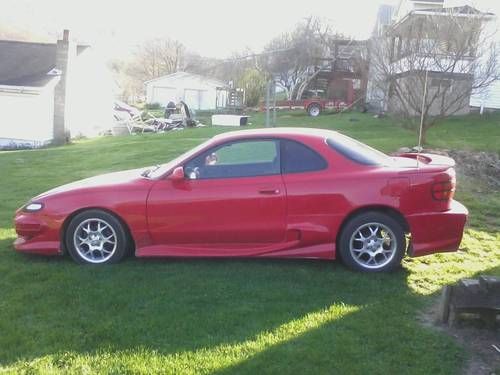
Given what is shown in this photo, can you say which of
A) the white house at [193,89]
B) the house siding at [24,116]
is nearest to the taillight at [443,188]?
the house siding at [24,116]

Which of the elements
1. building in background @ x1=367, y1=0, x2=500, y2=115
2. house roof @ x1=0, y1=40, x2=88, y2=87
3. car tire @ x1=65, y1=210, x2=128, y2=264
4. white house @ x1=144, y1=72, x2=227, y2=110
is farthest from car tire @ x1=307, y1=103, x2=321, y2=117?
car tire @ x1=65, y1=210, x2=128, y2=264

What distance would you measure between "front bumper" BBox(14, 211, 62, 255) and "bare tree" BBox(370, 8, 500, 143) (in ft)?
33.6

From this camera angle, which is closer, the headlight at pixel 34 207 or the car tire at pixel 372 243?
the car tire at pixel 372 243

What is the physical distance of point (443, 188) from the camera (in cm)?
551

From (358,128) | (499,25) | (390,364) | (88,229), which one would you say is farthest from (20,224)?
(358,128)

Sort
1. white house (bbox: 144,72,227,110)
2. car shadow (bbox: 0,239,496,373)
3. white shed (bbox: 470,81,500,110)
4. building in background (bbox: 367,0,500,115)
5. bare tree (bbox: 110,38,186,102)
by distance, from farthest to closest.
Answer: bare tree (bbox: 110,38,186,102) → white house (bbox: 144,72,227,110) → white shed (bbox: 470,81,500,110) → building in background (bbox: 367,0,500,115) → car shadow (bbox: 0,239,496,373)

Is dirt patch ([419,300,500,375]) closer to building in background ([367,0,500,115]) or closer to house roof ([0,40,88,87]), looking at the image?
building in background ([367,0,500,115])

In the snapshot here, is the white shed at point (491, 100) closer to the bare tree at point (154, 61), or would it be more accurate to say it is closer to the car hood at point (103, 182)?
the car hood at point (103, 182)

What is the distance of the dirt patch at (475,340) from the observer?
3.70 meters

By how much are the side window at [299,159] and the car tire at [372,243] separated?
647 mm

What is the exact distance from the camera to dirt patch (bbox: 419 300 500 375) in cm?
370

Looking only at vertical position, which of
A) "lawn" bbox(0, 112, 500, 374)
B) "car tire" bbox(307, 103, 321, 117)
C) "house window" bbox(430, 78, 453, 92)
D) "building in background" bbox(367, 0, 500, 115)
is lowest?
"lawn" bbox(0, 112, 500, 374)

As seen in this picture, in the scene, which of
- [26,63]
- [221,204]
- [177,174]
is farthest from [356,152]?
[26,63]

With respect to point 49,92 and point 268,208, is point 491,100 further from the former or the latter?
point 268,208
